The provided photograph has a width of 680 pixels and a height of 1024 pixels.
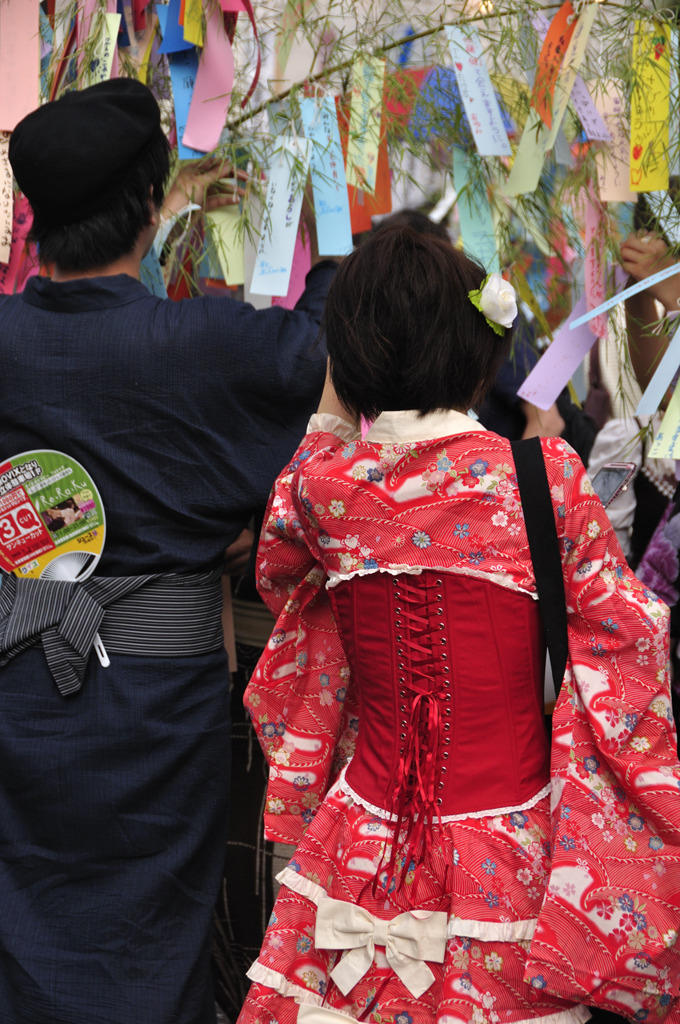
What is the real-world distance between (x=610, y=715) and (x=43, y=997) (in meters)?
0.89

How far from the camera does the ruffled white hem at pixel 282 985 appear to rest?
1106mm

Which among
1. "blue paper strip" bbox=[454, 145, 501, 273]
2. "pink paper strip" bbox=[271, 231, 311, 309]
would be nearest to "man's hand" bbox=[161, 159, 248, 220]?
"pink paper strip" bbox=[271, 231, 311, 309]

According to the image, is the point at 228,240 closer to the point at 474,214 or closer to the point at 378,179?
the point at 378,179

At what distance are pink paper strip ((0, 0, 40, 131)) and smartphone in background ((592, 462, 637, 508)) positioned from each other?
1109mm

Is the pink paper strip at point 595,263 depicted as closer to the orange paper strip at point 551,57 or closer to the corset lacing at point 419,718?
the orange paper strip at point 551,57

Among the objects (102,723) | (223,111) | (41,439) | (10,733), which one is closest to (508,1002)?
(102,723)

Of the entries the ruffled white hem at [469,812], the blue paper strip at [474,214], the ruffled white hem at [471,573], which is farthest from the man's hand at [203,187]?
the ruffled white hem at [469,812]

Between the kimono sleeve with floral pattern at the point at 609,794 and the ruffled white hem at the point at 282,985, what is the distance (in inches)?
10.5

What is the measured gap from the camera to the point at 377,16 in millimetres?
1696

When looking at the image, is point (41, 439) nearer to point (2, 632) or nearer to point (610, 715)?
point (2, 632)

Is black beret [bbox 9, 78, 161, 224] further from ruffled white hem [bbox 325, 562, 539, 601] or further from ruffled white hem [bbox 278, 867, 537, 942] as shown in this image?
ruffled white hem [bbox 278, 867, 537, 942]

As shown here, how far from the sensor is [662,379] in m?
1.25

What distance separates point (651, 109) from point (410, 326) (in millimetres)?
591

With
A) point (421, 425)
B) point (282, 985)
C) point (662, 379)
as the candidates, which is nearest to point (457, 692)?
point (421, 425)
